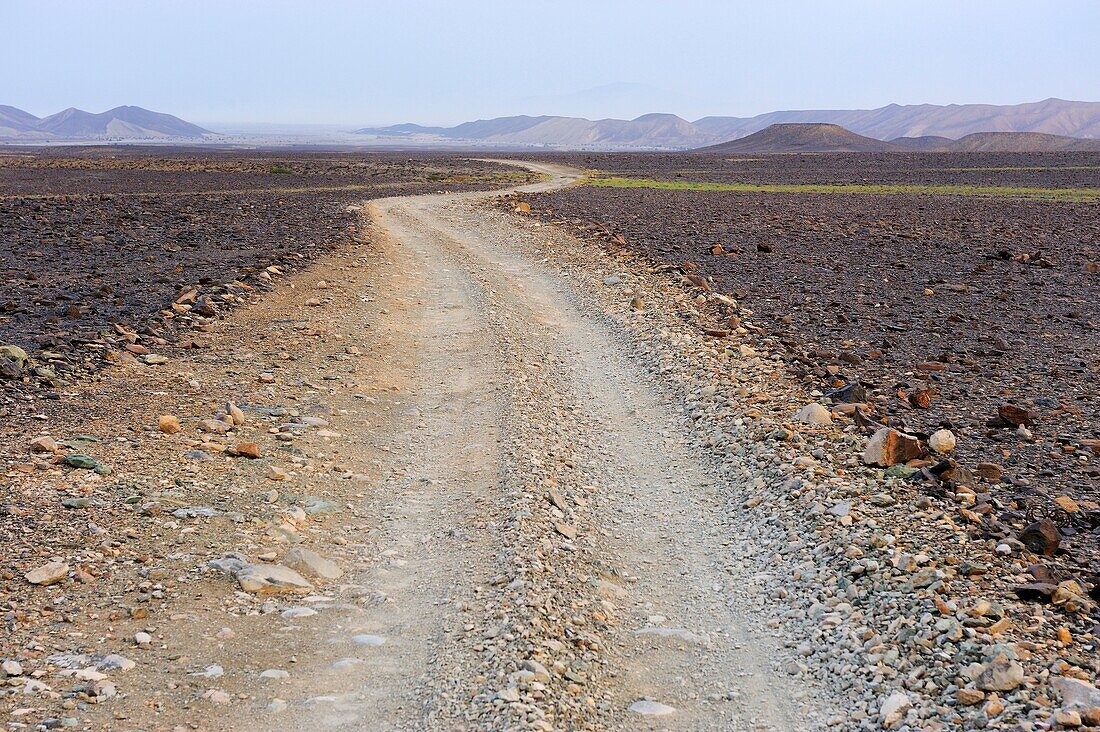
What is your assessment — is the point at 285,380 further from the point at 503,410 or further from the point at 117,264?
the point at 117,264

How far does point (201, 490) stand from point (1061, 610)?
5997 millimetres

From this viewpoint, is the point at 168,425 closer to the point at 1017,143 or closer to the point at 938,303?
the point at 938,303

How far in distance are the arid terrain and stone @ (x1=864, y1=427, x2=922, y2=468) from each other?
0.03m

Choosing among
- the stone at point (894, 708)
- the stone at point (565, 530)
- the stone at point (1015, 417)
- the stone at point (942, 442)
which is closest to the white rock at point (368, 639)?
the stone at point (565, 530)

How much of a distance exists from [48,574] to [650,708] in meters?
3.76

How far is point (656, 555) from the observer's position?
21.5 ft

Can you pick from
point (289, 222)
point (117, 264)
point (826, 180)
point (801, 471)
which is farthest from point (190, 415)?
point (826, 180)

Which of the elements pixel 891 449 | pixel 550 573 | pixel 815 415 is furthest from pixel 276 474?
pixel 891 449

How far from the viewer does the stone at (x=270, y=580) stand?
5.85 meters

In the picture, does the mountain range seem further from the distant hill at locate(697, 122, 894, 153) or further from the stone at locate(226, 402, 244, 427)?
the stone at locate(226, 402, 244, 427)

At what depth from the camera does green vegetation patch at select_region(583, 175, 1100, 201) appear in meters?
44.4

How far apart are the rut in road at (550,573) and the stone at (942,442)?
1953 millimetres

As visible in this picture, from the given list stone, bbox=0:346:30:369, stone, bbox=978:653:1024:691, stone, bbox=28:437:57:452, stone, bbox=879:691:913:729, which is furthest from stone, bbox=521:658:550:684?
stone, bbox=0:346:30:369

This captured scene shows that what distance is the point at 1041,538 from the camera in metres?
5.93
